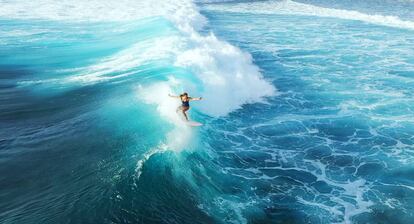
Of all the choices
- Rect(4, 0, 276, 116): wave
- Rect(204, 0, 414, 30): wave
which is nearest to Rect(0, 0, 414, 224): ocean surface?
Rect(4, 0, 276, 116): wave

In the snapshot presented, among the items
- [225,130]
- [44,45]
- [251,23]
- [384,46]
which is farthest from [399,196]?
[251,23]

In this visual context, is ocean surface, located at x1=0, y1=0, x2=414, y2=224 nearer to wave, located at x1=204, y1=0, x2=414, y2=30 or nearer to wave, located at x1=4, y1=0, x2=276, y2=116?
wave, located at x1=4, y1=0, x2=276, y2=116

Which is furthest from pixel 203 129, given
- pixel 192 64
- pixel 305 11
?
pixel 305 11

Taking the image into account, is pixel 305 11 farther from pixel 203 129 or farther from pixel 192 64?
pixel 203 129

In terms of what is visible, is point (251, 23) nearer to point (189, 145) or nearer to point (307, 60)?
point (307, 60)

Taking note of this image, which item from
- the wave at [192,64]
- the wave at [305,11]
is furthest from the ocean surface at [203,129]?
the wave at [305,11]

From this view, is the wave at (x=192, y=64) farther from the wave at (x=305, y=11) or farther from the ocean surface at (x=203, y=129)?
the wave at (x=305, y=11)
